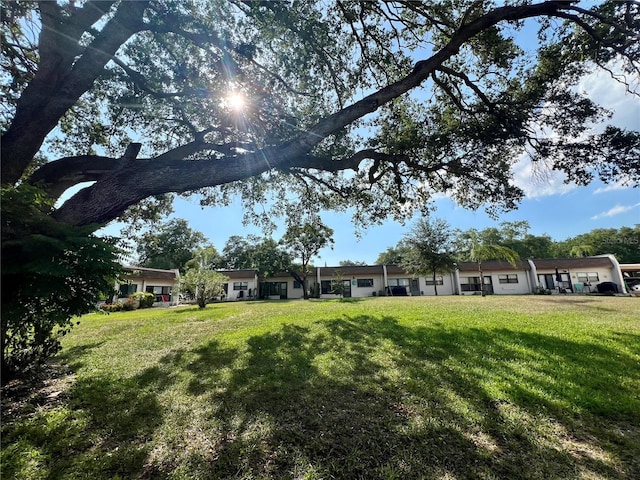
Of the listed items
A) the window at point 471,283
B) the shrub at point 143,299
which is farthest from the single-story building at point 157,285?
the window at point 471,283

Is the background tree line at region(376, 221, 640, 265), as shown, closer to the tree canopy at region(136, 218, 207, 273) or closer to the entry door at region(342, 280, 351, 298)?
the entry door at region(342, 280, 351, 298)

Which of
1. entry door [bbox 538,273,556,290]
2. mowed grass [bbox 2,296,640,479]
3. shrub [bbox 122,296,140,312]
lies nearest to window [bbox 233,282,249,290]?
shrub [bbox 122,296,140,312]

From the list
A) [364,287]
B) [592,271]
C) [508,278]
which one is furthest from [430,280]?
[592,271]

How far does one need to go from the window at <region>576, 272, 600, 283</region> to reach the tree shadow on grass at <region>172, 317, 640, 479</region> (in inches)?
1212

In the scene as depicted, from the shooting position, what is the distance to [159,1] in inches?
206

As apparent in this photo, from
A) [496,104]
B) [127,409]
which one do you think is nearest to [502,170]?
[496,104]

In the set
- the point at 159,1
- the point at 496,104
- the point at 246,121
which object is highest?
the point at 159,1

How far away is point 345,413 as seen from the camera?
124 inches

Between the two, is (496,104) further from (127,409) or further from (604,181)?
(127,409)

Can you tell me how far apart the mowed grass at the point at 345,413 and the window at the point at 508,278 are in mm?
27455

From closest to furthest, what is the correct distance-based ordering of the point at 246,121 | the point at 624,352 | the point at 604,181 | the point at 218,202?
the point at 624,352
the point at 604,181
the point at 246,121
the point at 218,202

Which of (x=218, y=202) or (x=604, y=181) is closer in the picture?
(x=604, y=181)

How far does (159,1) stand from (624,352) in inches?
437

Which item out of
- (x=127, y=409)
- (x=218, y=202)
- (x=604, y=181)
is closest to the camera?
(x=127, y=409)
